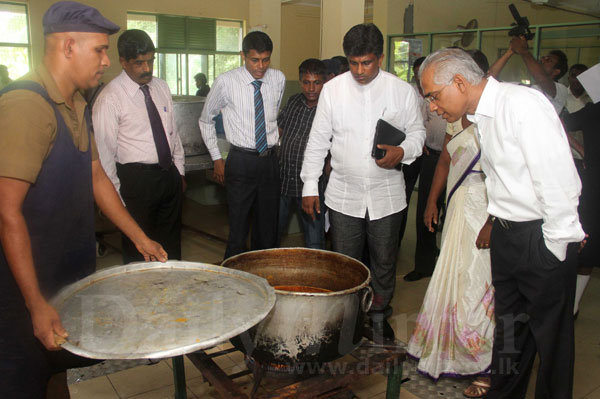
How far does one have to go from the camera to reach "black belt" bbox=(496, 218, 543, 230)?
214 cm

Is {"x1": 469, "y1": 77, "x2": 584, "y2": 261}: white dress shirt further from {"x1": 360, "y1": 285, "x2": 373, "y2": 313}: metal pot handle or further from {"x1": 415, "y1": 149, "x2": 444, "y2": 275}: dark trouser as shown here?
{"x1": 415, "y1": 149, "x2": 444, "y2": 275}: dark trouser

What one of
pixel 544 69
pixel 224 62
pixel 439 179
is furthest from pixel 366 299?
pixel 224 62

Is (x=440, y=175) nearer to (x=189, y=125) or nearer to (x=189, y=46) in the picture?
(x=189, y=125)

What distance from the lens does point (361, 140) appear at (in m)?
2.99

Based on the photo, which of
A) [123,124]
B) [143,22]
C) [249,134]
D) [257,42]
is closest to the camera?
[123,124]

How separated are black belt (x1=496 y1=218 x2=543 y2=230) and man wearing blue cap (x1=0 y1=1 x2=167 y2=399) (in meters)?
1.66

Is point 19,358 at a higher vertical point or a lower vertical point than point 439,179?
lower

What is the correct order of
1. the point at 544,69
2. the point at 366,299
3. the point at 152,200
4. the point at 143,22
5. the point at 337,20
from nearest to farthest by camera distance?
1. the point at 366,299
2. the point at 152,200
3. the point at 544,69
4. the point at 337,20
5. the point at 143,22

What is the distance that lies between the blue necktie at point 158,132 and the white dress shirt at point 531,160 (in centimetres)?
195

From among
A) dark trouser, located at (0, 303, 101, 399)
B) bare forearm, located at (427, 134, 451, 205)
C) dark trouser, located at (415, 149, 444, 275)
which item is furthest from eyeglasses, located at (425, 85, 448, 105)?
dark trouser, located at (415, 149, 444, 275)

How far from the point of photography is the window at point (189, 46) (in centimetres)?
1261

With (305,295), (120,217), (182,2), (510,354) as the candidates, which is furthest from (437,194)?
(182,2)

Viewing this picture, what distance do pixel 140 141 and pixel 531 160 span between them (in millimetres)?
2264

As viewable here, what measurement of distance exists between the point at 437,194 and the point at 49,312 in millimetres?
2281
